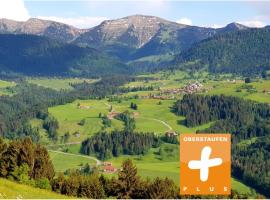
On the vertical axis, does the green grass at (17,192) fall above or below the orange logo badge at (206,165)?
below

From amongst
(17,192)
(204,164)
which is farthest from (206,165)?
(17,192)

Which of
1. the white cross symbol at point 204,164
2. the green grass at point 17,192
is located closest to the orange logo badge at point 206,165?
A: the white cross symbol at point 204,164

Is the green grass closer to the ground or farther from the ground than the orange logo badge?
closer to the ground

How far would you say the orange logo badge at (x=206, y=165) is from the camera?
30.1 metres

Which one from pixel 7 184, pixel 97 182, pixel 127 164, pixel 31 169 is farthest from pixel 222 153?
pixel 31 169

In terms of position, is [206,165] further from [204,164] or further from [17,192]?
[17,192]

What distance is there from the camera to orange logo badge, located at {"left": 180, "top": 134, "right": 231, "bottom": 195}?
1184 inches

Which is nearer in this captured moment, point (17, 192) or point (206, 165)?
point (206, 165)

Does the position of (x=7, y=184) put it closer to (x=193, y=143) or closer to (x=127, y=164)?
(x=127, y=164)

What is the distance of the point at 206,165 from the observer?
3081 cm

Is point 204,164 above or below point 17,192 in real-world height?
above

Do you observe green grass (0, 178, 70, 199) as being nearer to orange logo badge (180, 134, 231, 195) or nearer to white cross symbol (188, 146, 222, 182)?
orange logo badge (180, 134, 231, 195)

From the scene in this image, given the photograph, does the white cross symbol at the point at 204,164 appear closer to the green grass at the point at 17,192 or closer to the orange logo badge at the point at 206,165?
the orange logo badge at the point at 206,165

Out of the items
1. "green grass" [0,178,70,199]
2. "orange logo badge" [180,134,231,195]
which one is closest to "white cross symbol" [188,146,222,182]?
"orange logo badge" [180,134,231,195]
